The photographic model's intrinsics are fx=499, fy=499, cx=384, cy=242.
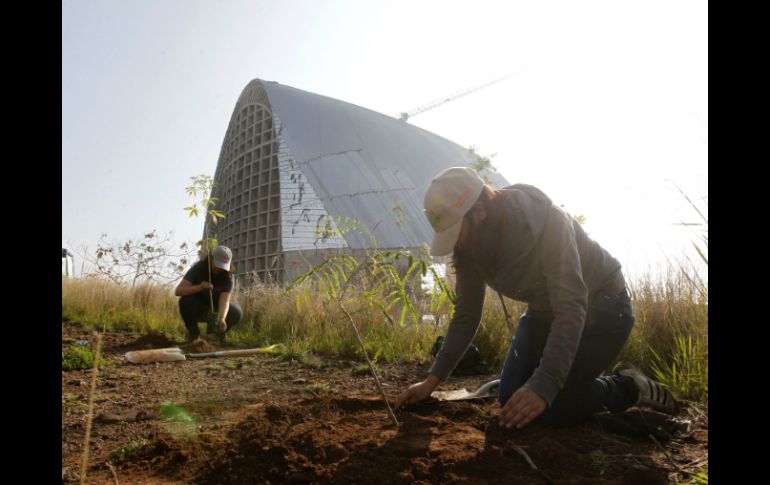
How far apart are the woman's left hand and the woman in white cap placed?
4027mm

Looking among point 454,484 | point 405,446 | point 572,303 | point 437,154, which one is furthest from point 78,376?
point 437,154

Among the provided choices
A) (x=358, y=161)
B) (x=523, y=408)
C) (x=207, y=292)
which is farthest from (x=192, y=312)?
(x=358, y=161)

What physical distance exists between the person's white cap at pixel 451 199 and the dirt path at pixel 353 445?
69 cm

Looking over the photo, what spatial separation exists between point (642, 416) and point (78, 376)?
3.29 m

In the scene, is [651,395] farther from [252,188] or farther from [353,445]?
[252,188]

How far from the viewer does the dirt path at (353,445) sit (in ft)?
4.60

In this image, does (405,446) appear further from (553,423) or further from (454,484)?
(553,423)

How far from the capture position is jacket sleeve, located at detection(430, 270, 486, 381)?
205 cm

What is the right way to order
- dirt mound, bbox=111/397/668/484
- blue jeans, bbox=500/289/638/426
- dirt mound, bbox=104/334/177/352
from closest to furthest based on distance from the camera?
1. dirt mound, bbox=111/397/668/484
2. blue jeans, bbox=500/289/638/426
3. dirt mound, bbox=104/334/177/352

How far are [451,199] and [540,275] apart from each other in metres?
0.51

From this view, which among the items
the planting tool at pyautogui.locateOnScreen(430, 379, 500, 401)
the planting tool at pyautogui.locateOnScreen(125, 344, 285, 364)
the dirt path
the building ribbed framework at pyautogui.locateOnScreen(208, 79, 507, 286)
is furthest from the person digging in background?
the building ribbed framework at pyautogui.locateOnScreen(208, 79, 507, 286)

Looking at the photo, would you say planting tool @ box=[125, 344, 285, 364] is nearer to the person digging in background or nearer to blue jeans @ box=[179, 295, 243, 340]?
blue jeans @ box=[179, 295, 243, 340]

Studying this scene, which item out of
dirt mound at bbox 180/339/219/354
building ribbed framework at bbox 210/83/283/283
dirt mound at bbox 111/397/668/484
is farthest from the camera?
building ribbed framework at bbox 210/83/283/283

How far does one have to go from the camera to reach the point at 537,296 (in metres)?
2.04
